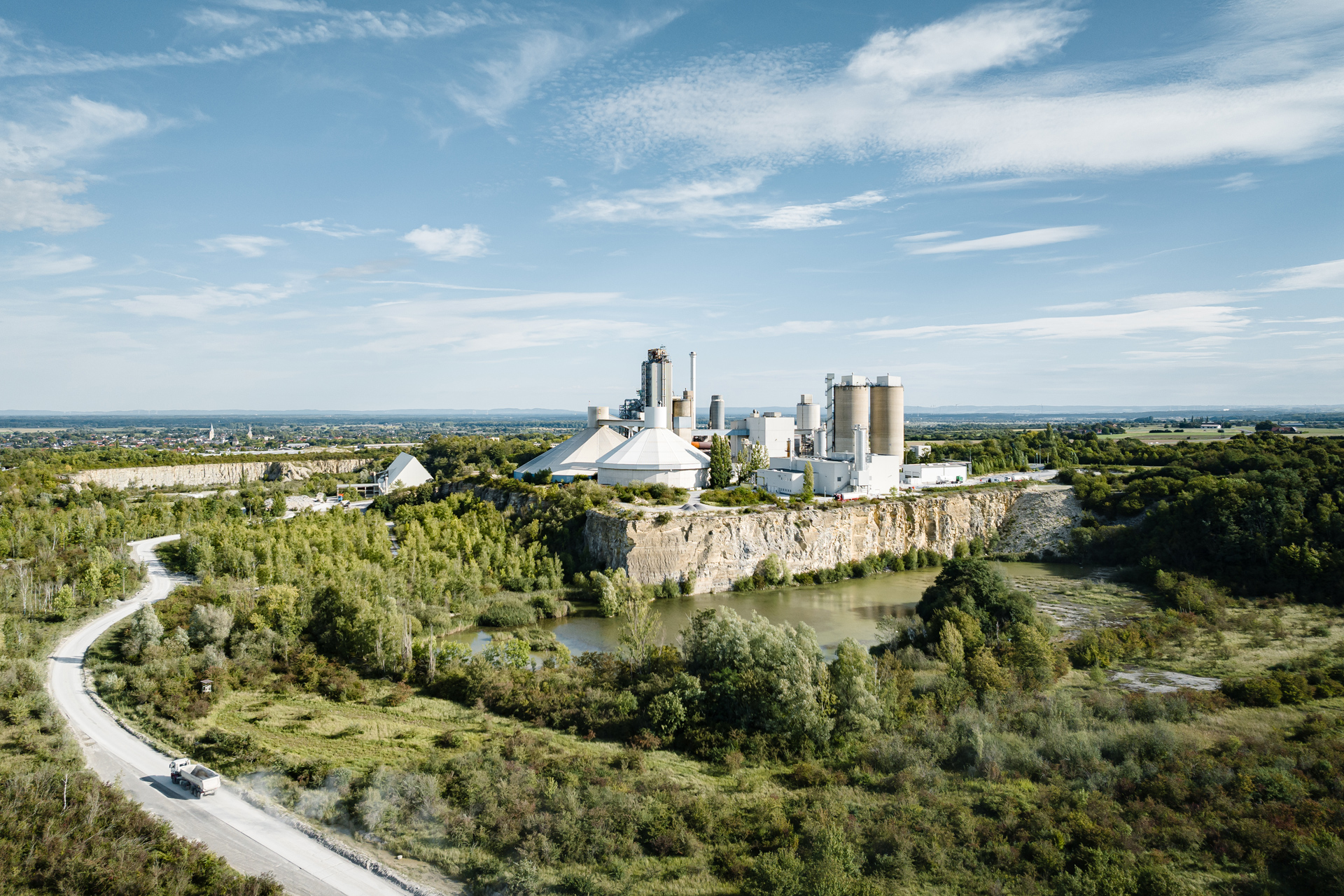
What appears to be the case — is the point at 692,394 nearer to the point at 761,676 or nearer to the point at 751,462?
the point at 751,462

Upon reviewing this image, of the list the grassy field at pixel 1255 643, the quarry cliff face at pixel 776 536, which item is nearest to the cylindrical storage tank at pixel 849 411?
the quarry cliff face at pixel 776 536

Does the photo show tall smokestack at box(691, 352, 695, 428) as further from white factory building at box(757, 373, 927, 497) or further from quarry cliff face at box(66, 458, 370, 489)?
quarry cliff face at box(66, 458, 370, 489)

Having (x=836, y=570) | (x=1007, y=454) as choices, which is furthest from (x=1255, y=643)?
(x=1007, y=454)

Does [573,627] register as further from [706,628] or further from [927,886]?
[927,886]

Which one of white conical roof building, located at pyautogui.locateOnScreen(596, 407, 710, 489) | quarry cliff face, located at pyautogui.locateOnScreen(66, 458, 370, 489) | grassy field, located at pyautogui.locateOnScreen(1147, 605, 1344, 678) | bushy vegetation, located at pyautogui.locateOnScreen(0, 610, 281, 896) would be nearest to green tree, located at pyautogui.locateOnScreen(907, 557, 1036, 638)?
grassy field, located at pyautogui.locateOnScreen(1147, 605, 1344, 678)

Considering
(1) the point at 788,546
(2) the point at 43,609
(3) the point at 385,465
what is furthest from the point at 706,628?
(3) the point at 385,465

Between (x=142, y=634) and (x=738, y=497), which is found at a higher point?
(x=738, y=497)
